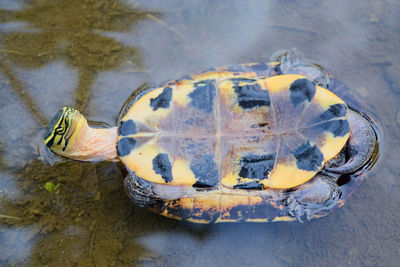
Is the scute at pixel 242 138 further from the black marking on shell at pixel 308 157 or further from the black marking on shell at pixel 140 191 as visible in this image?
the black marking on shell at pixel 140 191

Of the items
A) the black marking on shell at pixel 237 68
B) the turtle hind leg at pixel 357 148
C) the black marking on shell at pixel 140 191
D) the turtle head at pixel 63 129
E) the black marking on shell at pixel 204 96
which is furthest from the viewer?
the black marking on shell at pixel 237 68

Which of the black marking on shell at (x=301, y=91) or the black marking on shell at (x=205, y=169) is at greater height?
the black marking on shell at (x=301, y=91)

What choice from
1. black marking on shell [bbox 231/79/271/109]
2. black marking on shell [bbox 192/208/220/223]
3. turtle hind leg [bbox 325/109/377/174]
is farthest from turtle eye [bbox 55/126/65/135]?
turtle hind leg [bbox 325/109/377/174]

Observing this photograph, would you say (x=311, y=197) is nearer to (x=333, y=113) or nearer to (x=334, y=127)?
(x=334, y=127)

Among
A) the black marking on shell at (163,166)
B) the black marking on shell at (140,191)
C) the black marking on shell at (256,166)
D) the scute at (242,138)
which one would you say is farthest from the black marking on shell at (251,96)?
the black marking on shell at (140,191)

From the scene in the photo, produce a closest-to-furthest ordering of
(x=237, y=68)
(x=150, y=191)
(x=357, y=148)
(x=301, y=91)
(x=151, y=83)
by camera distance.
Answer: (x=301, y=91) → (x=150, y=191) → (x=357, y=148) → (x=237, y=68) → (x=151, y=83)

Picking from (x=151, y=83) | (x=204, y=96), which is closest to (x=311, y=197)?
(x=204, y=96)

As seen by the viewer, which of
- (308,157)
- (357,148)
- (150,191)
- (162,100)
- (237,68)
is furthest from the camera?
(237,68)
